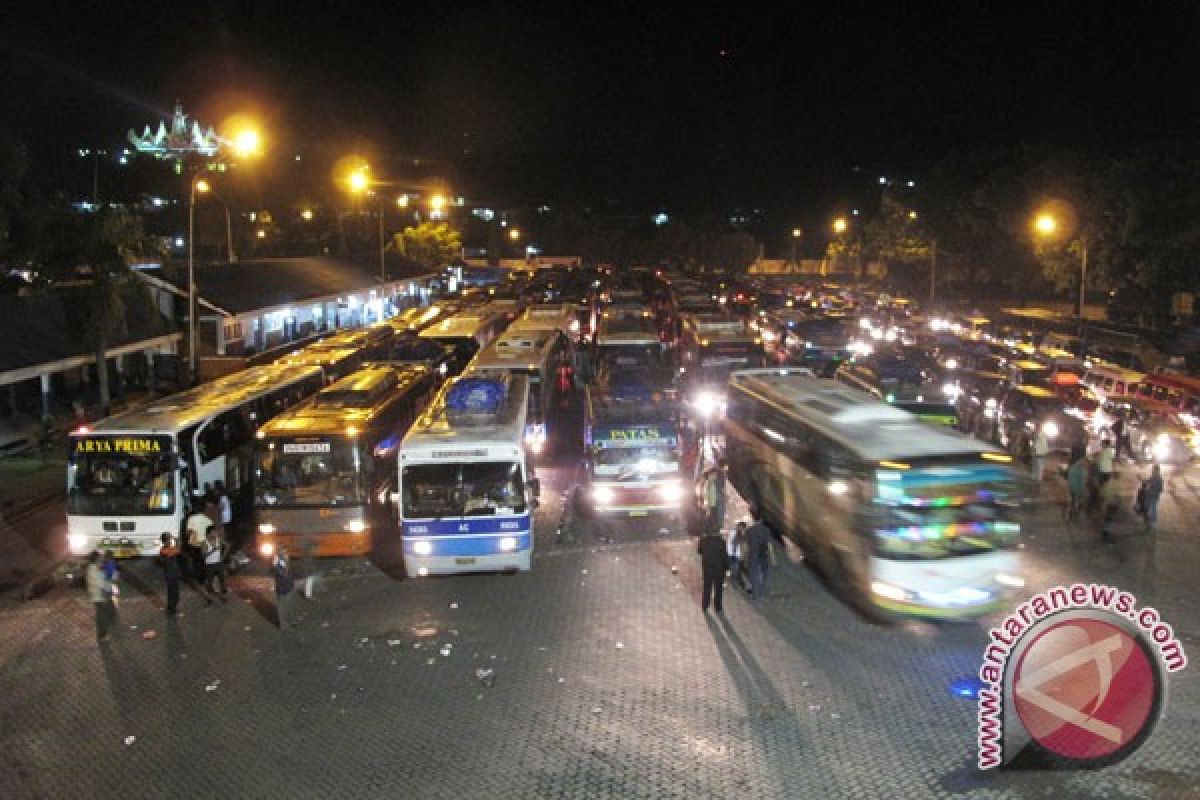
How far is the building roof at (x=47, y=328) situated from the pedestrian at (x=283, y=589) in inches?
556

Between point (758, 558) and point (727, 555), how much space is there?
2.06 feet

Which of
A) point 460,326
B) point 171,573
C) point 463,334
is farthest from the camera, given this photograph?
point 460,326

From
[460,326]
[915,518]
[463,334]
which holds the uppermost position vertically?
[460,326]

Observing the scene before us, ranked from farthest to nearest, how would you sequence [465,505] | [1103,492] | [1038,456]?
[1038,456] < [1103,492] < [465,505]

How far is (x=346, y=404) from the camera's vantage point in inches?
→ 734

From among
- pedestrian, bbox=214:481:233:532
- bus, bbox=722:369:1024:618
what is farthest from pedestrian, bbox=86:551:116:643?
bus, bbox=722:369:1024:618

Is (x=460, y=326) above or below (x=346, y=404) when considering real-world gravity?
above

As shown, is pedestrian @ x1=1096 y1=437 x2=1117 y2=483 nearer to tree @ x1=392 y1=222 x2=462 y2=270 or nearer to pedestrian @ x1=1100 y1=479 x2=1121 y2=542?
pedestrian @ x1=1100 y1=479 x2=1121 y2=542

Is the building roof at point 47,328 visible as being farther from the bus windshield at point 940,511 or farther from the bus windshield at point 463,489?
the bus windshield at point 940,511

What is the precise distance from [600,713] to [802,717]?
226cm

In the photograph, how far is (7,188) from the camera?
22.8 metres

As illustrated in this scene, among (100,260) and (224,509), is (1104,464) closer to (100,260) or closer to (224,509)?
(224,509)

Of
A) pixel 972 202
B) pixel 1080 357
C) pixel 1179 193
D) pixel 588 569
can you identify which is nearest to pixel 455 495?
pixel 588 569

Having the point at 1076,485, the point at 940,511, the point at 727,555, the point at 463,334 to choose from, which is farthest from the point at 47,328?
the point at 1076,485
